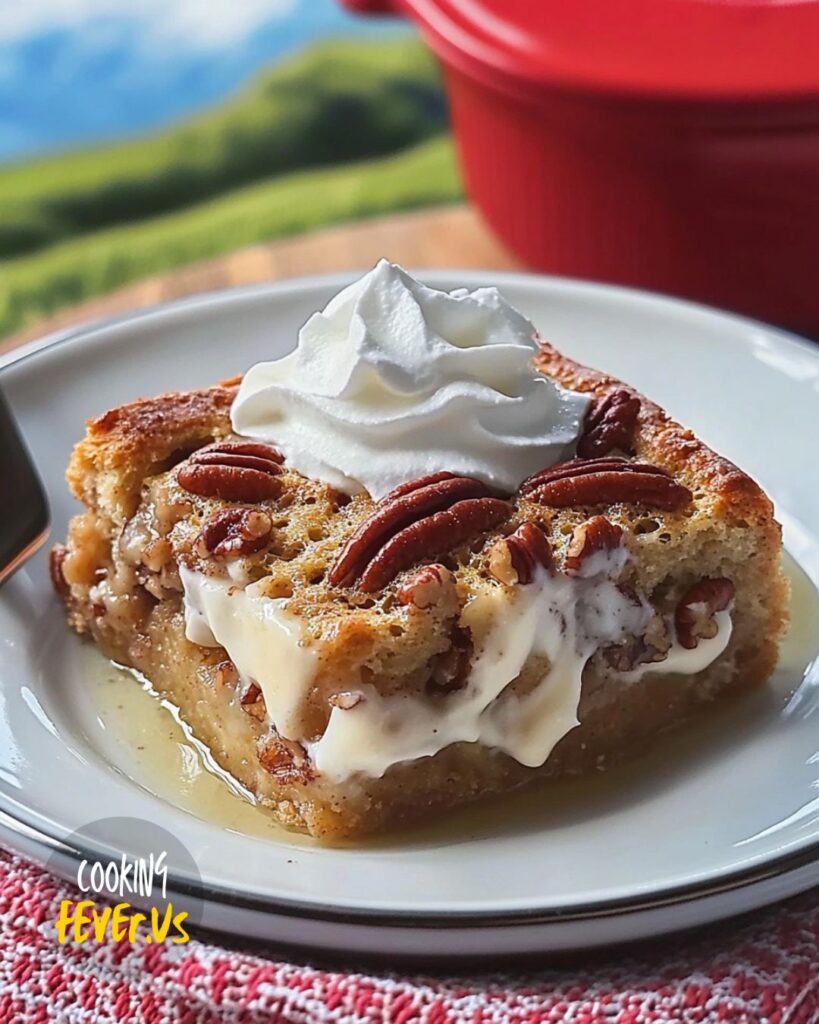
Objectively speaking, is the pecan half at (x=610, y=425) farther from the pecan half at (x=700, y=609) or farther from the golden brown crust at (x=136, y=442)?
the golden brown crust at (x=136, y=442)

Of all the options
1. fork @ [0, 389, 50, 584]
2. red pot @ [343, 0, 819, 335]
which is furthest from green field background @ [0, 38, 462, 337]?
fork @ [0, 389, 50, 584]

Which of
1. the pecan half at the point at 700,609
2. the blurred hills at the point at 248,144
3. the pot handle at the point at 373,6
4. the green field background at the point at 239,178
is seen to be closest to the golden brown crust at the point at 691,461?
the pecan half at the point at 700,609

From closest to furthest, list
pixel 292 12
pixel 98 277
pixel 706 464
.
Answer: pixel 706 464 < pixel 98 277 < pixel 292 12

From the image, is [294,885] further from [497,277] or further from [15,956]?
[497,277]

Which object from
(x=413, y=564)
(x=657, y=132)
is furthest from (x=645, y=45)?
(x=413, y=564)

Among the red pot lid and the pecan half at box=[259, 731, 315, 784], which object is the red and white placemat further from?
the red pot lid

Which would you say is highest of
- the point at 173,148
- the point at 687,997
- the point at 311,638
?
the point at 311,638

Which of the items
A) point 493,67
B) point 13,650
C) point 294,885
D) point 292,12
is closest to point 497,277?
point 493,67
